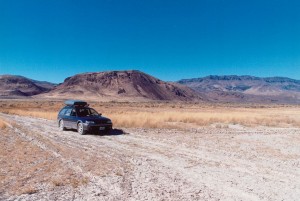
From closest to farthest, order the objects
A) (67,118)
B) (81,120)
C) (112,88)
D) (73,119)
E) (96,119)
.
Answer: (96,119), (81,120), (73,119), (67,118), (112,88)

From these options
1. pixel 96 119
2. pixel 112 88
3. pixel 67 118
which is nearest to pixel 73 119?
pixel 67 118

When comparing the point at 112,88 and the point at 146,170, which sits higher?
the point at 112,88

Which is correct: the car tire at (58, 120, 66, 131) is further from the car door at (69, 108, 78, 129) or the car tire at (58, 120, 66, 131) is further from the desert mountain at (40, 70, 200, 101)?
the desert mountain at (40, 70, 200, 101)

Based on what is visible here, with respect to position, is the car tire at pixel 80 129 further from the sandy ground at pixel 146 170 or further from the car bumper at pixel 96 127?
the sandy ground at pixel 146 170

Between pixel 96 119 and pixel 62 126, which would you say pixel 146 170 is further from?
pixel 62 126

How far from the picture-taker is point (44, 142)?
1590 cm

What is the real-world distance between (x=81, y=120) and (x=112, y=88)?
541ft

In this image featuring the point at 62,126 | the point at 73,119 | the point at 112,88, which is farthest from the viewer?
the point at 112,88

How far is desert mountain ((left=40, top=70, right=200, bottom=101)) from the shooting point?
17300 cm

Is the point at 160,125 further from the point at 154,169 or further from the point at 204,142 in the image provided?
the point at 154,169

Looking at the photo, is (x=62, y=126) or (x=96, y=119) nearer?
(x=96, y=119)

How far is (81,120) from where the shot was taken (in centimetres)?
2020

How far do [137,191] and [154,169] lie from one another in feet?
7.94

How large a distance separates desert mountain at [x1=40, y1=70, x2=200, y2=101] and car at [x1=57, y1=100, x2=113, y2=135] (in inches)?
5647
